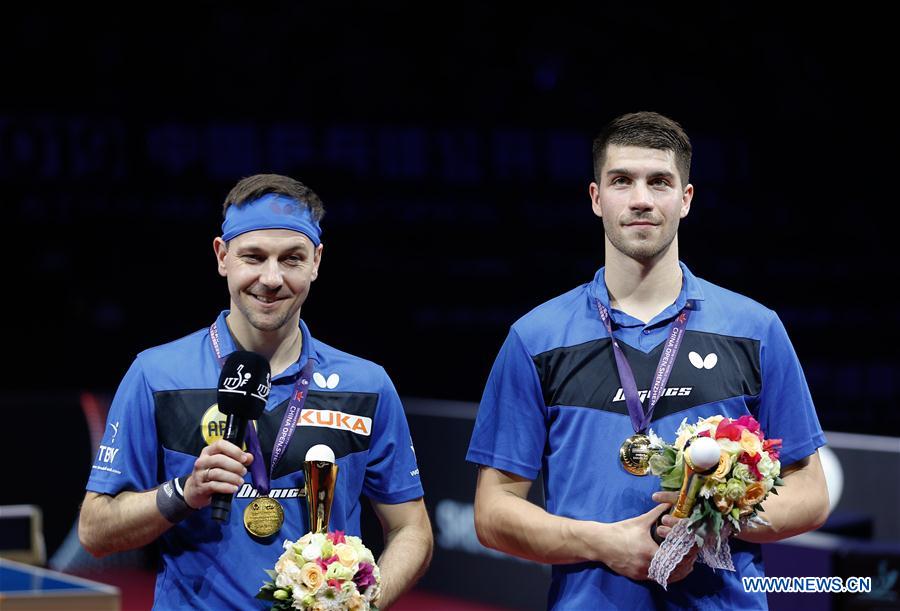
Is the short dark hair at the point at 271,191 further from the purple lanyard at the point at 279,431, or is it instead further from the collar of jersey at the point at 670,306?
the collar of jersey at the point at 670,306

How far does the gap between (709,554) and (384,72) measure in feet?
28.6

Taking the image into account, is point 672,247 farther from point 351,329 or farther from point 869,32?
point 869,32

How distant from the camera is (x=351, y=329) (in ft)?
35.4

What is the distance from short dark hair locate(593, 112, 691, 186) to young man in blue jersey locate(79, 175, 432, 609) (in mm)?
800

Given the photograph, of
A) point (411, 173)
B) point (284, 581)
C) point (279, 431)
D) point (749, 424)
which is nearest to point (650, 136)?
point (749, 424)

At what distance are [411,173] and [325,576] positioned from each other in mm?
8217

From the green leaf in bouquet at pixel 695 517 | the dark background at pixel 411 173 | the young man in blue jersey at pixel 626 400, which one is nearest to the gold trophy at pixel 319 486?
the young man in blue jersey at pixel 626 400

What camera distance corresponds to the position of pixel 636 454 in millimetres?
3250

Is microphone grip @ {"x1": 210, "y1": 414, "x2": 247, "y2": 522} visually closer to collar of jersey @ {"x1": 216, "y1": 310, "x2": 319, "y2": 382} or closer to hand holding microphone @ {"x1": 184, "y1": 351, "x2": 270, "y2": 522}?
hand holding microphone @ {"x1": 184, "y1": 351, "x2": 270, "y2": 522}

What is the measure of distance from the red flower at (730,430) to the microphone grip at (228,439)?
43.3 inches

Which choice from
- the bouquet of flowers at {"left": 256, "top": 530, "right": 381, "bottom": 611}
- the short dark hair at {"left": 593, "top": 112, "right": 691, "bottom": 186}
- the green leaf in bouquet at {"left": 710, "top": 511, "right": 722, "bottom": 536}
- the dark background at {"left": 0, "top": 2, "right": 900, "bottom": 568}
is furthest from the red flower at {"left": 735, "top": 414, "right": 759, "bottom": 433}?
the dark background at {"left": 0, "top": 2, "right": 900, "bottom": 568}

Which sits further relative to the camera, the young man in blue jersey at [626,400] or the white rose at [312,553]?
the young man in blue jersey at [626,400]

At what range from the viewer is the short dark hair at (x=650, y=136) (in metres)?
3.39

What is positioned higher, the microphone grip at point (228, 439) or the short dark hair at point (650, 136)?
the short dark hair at point (650, 136)
